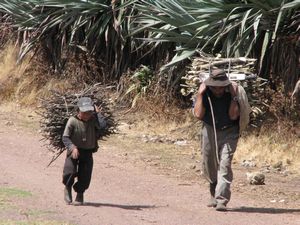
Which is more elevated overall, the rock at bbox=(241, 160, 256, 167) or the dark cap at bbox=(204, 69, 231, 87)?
the dark cap at bbox=(204, 69, 231, 87)

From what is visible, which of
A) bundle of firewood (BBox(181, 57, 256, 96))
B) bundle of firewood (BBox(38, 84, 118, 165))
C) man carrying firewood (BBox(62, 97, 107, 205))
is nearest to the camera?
man carrying firewood (BBox(62, 97, 107, 205))

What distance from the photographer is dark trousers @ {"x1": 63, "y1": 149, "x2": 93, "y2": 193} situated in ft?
30.8

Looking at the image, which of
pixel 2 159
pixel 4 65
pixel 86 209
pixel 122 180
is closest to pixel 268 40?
pixel 122 180

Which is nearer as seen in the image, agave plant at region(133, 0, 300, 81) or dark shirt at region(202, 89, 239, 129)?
dark shirt at region(202, 89, 239, 129)

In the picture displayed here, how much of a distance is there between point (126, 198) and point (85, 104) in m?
1.60

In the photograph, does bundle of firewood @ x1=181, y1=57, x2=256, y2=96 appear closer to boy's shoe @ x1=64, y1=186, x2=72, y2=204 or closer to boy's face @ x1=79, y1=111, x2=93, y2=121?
boy's face @ x1=79, y1=111, x2=93, y2=121

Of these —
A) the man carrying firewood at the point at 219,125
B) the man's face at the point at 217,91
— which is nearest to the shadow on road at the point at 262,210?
the man carrying firewood at the point at 219,125

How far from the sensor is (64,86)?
64.8 ft

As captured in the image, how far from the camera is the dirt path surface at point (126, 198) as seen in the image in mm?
8695

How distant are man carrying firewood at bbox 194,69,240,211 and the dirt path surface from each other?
380 millimetres

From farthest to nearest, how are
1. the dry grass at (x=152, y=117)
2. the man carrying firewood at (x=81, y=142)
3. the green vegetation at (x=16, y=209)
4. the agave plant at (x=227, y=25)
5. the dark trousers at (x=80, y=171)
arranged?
the agave plant at (x=227, y=25)
the dry grass at (x=152, y=117)
the dark trousers at (x=80, y=171)
the man carrying firewood at (x=81, y=142)
the green vegetation at (x=16, y=209)

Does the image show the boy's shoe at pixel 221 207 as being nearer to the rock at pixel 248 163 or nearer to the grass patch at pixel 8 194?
the grass patch at pixel 8 194

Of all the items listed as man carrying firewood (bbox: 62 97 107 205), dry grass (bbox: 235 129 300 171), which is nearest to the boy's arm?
man carrying firewood (bbox: 62 97 107 205)

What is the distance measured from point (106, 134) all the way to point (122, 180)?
6.46 ft
